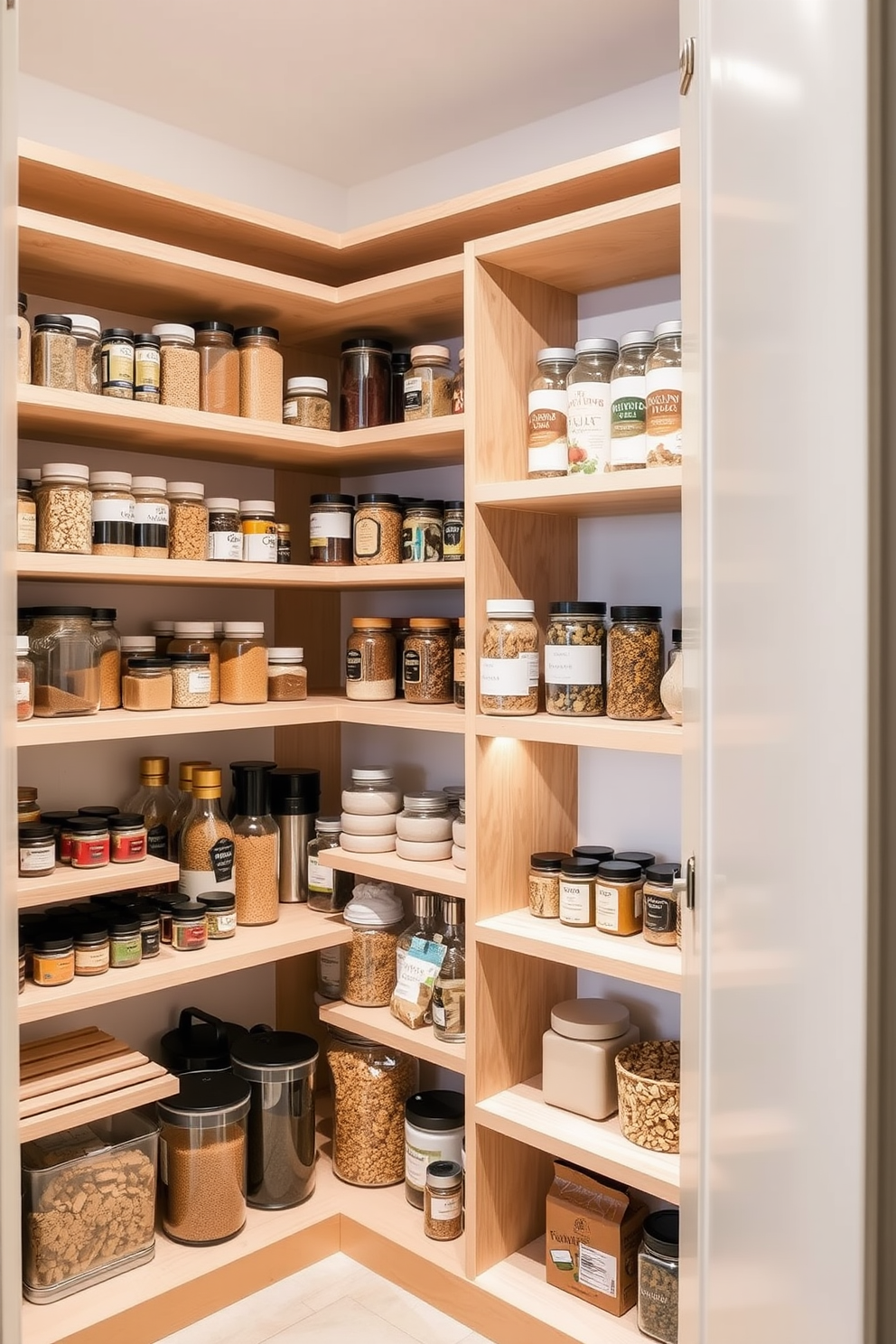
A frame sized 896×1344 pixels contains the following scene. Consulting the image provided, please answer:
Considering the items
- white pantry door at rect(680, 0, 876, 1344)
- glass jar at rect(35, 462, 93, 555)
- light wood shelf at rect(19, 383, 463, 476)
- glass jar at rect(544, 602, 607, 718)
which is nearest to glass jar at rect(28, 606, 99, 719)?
glass jar at rect(35, 462, 93, 555)

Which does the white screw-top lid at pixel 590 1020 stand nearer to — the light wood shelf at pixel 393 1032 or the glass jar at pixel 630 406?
the light wood shelf at pixel 393 1032

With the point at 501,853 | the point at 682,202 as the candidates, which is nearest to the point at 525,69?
the point at 682,202

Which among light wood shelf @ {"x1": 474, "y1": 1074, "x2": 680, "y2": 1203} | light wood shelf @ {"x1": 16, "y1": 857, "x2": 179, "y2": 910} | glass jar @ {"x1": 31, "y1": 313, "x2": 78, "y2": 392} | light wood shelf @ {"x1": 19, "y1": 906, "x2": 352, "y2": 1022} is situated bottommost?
light wood shelf @ {"x1": 474, "y1": 1074, "x2": 680, "y2": 1203}

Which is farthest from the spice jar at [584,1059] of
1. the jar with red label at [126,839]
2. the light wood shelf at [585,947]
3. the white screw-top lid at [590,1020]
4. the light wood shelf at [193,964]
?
the jar with red label at [126,839]

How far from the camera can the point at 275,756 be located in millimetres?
2471

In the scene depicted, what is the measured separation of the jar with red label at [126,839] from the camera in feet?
6.04

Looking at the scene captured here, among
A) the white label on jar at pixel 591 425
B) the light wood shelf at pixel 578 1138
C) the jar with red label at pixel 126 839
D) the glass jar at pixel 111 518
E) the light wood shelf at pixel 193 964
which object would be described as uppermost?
the white label on jar at pixel 591 425

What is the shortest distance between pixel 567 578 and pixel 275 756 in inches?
34.3

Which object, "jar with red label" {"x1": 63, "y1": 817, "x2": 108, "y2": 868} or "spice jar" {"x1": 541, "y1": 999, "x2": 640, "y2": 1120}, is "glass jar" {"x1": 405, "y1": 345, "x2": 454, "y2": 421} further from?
"spice jar" {"x1": 541, "y1": 999, "x2": 640, "y2": 1120}

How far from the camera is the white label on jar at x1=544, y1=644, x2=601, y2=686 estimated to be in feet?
5.66

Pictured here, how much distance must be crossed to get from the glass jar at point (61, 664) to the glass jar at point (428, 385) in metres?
0.75

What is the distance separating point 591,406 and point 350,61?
816 millimetres

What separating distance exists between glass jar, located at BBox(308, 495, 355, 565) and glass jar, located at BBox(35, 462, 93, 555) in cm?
53

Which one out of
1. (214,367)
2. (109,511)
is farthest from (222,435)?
(109,511)
